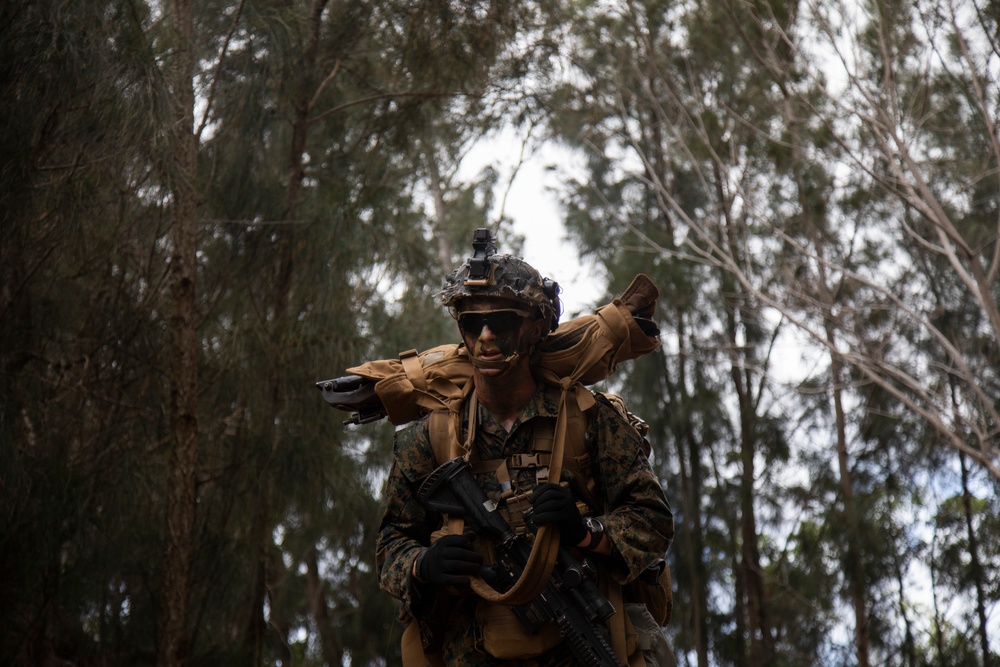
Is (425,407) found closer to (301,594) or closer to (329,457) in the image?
(329,457)

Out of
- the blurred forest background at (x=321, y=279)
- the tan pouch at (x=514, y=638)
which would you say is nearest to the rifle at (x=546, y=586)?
the tan pouch at (x=514, y=638)

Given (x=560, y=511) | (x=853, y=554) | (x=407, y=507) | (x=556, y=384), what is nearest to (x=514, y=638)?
(x=560, y=511)

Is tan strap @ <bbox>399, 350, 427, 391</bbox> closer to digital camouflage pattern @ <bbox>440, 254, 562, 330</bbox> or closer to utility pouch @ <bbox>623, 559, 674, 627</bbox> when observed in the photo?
digital camouflage pattern @ <bbox>440, 254, 562, 330</bbox>

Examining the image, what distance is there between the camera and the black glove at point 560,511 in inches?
128

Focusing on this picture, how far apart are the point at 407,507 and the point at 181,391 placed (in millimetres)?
3144

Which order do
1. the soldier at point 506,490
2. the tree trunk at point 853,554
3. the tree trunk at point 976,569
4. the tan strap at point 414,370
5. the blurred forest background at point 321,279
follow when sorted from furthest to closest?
the tree trunk at point 853,554
the tree trunk at point 976,569
the blurred forest background at point 321,279
the tan strap at point 414,370
the soldier at point 506,490

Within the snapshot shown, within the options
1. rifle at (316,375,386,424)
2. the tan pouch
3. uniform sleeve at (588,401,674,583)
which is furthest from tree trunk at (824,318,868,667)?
the tan pouch

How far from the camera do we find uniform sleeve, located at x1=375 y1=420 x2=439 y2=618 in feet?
11.6

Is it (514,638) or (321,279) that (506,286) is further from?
(321,279)

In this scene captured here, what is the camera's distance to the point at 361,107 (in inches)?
383

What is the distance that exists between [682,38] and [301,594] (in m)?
8.96

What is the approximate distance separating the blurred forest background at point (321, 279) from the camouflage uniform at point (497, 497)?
2.86 metres

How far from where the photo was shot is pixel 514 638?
338cm

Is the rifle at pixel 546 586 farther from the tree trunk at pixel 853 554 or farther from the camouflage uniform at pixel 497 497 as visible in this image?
the tree trunk at pixel 853 554
